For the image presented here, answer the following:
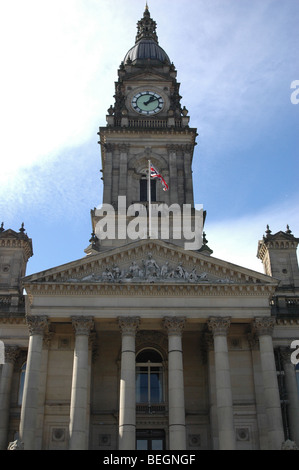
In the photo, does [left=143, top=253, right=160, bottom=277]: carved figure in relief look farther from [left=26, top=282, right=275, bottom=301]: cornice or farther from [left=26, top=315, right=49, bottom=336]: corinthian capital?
[left=26, top=315, right=49, bottom=336]: corinthian capital

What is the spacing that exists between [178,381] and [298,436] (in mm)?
9086

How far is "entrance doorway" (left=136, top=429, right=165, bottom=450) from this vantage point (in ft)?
107

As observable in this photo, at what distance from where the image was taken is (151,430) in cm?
3312

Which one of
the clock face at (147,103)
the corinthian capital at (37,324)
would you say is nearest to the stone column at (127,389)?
the corinthian capital at (37,324)

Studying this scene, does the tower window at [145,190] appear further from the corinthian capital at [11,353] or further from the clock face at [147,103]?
the corinthian capital at [11,353]

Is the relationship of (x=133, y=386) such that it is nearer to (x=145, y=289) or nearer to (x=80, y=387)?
(x=80, y=387)

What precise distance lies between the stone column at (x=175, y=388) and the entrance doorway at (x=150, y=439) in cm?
478

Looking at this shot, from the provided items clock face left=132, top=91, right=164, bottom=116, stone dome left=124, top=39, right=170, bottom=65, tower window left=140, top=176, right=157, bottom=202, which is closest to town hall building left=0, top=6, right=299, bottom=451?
tower window left=140, top=176, right=157, bottom=202

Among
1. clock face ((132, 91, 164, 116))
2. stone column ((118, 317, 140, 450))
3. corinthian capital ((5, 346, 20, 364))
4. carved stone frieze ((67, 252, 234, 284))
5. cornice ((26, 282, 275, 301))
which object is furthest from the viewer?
clock face ((132, 91, 164, 116))

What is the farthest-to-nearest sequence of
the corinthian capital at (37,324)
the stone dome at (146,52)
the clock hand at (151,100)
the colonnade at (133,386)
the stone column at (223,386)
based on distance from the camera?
the stone dome at (146,52) < the clock hand at (151,100) < the corinthian capital at (37,324) < the stone column at (223,386) < the colonnade at (133,386)

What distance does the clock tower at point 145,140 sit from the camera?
45719 millimetres

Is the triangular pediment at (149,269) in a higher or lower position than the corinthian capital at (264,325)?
higher

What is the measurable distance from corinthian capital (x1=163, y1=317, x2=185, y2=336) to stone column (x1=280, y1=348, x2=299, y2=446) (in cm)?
886

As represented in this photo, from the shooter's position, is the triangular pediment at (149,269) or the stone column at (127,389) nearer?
the stone column at (127,389)
